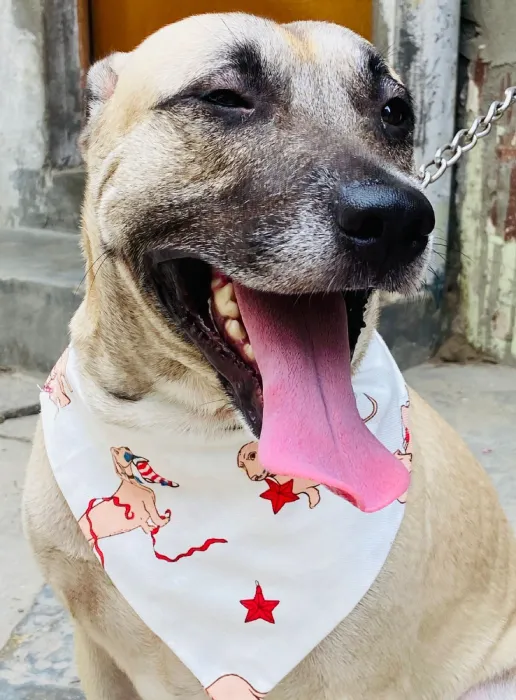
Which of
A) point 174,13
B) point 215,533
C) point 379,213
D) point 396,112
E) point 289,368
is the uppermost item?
point 174,13

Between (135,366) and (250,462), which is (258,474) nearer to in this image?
(250,462)

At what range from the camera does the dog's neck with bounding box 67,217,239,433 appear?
5.85ft

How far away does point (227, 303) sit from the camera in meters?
1.70

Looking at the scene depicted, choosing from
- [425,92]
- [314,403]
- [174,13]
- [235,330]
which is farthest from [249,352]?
[174,13]

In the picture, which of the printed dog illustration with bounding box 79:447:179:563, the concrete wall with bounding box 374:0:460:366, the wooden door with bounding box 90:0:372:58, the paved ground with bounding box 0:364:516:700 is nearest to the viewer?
the printed dog illustration with bounding box 79:447:179:563

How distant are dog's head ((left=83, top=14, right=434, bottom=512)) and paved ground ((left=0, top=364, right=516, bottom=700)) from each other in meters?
1.29

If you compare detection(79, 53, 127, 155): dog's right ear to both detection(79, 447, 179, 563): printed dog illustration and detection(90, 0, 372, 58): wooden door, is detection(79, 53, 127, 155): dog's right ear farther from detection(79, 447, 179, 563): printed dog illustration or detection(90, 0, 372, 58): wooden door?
detection(90, 0, 372, 58): wooden door

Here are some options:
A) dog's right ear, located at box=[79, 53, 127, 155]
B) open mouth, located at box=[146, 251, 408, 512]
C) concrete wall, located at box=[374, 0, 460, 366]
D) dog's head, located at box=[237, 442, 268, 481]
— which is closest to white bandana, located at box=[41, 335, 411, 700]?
dog's head, located at box=[237, 442, 268, 481]

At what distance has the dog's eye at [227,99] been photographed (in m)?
1.74

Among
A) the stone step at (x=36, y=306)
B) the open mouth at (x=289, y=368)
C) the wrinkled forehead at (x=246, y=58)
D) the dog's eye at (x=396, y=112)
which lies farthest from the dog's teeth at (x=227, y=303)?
the stone step at (x=36, y=306)

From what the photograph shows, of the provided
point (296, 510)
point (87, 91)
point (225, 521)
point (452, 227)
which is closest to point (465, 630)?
point (296, 510)

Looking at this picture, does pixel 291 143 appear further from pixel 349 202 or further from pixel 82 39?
pixel 82 39

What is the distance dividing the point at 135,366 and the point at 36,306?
2.68 m

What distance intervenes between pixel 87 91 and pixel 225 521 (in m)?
1.10
